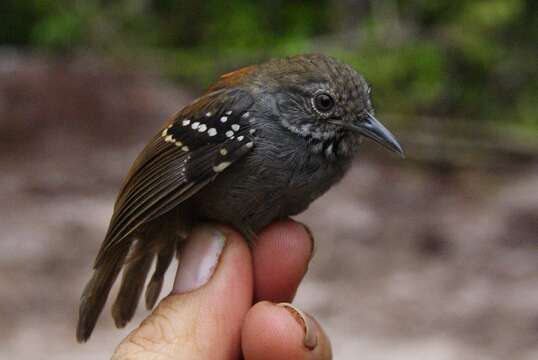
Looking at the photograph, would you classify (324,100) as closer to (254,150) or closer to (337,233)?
(254,150)

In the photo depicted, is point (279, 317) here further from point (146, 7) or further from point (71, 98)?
point (146, 7)

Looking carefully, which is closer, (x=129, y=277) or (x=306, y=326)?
(x=306, y=326)

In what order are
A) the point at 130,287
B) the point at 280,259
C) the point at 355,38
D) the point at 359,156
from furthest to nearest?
1. the point at 355,38
2. the point at 359,156
3. the point at 130,287
4. the point at 280,259

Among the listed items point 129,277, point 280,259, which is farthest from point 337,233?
point 280,259

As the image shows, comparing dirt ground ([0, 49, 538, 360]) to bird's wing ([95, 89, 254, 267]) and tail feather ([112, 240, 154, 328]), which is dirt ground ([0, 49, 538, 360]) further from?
bird's wing ([95, 89, 254, 267])

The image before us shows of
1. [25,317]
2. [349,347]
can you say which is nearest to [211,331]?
[349,347]

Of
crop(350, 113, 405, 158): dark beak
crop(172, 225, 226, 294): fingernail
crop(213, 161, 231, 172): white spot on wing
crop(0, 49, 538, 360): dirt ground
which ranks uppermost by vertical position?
crop(350, 113, 405, 158): dark beak

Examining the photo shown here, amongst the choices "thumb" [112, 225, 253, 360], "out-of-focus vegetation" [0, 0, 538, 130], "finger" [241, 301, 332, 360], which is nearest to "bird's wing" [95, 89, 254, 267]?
"thumb" [112, 225, 253, 360]
